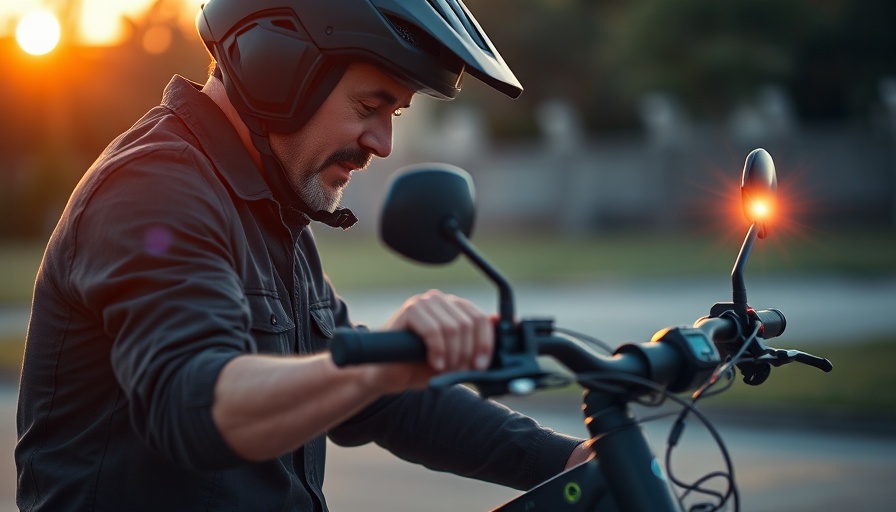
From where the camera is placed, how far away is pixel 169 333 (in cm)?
179

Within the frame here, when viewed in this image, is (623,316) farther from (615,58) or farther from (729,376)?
(615,58)

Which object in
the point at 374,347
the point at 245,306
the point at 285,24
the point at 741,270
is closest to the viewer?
the point at 374,347

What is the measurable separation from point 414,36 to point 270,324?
1.96 ft

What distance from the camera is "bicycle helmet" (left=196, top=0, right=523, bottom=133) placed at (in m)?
2.08

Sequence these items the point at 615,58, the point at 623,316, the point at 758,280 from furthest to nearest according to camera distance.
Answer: the point at 615,58, the point at 758,280, the point at 623,316

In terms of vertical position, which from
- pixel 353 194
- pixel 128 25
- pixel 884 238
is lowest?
pixel 884 238

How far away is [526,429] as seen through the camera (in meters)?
2.47

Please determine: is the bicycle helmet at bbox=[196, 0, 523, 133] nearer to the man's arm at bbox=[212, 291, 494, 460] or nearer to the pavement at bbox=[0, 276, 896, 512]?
the man's arm at bbox=[212, 291, 494, 460]

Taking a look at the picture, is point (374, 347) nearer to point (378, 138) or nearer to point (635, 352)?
point (635, 352)

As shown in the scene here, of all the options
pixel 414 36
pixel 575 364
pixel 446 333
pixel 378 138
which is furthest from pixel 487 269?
pixel 378 138

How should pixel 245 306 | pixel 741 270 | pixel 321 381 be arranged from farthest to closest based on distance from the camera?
pixel 741 270 < pixel 245 306 < pixel 321 381

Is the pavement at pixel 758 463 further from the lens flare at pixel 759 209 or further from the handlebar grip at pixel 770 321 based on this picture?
the lens flare at pixel 759 209

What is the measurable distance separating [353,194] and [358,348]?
4331 cm

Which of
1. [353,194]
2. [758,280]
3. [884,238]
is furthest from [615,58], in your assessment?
[758,280]
